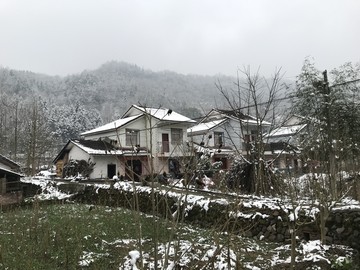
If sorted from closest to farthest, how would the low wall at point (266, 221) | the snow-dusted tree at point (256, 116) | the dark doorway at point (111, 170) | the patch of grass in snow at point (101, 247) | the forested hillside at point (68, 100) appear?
the patch of grass in snow at point (101, 247)
the low wall at point (266, 221)
the snow-dusted tree at point (256, 116)
the dark doorway at point (111, 170)
the forested hillside at point (68, 100)

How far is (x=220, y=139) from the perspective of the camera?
3075 centimetres

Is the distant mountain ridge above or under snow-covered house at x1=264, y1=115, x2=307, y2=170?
above

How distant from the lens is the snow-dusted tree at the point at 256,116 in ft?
40.1

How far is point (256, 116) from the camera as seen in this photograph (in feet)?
40.8

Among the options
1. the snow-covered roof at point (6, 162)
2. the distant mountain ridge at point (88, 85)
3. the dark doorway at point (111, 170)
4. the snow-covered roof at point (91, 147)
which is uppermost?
the distant mountain ridge at point (88, 85)

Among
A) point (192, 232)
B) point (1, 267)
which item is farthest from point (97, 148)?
point (1, 267)

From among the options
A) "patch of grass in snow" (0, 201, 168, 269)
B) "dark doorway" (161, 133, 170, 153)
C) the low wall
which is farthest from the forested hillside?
"patch of grass in snow" (0, 201, 168, 269)

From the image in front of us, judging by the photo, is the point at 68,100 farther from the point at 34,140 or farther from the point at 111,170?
the point at 34,140

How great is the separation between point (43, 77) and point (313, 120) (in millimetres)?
62762

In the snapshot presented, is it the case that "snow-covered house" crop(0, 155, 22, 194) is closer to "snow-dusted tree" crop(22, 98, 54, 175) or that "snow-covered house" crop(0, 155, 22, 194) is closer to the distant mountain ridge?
"snow-dusted tree" crop(22, 98, 54, 175)

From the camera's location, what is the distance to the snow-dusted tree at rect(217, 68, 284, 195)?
12.2 metres

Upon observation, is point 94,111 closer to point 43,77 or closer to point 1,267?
point 43,77

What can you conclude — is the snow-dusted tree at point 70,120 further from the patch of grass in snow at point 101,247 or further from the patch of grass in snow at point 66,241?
the patch of grass in snow at point 101,247

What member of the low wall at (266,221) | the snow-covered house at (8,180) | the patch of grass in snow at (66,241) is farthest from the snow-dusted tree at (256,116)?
the snow-covered house at (8,180)
